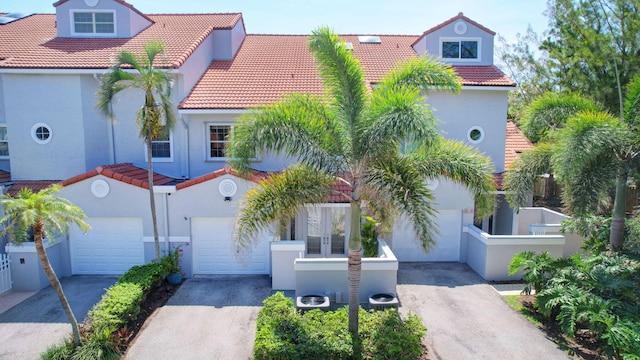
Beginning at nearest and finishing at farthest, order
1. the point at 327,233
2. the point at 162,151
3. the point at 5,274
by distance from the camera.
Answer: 1. the point at 5,274
2. the point at 327,233
3. the point at 162,151

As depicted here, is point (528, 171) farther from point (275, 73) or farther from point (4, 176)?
point (4, 176)

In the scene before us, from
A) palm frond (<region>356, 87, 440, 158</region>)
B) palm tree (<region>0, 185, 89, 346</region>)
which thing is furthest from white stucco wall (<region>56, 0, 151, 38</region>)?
palm frond (<region>356, 87, 440, 158</region>)

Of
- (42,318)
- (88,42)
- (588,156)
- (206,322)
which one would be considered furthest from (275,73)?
(588,156)

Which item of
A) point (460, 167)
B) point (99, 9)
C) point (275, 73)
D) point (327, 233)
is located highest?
point (99, 9)

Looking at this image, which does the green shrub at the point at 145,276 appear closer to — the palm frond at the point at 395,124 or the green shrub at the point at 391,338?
the green shrub at the point at 391,338

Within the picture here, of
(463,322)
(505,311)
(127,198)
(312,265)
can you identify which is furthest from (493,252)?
(127,198)

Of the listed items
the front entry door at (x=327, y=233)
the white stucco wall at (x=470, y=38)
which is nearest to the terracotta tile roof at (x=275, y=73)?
the white stucco wall at (x=470, y=38)

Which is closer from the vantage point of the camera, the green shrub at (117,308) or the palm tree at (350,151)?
the palm tree at (350,151)
